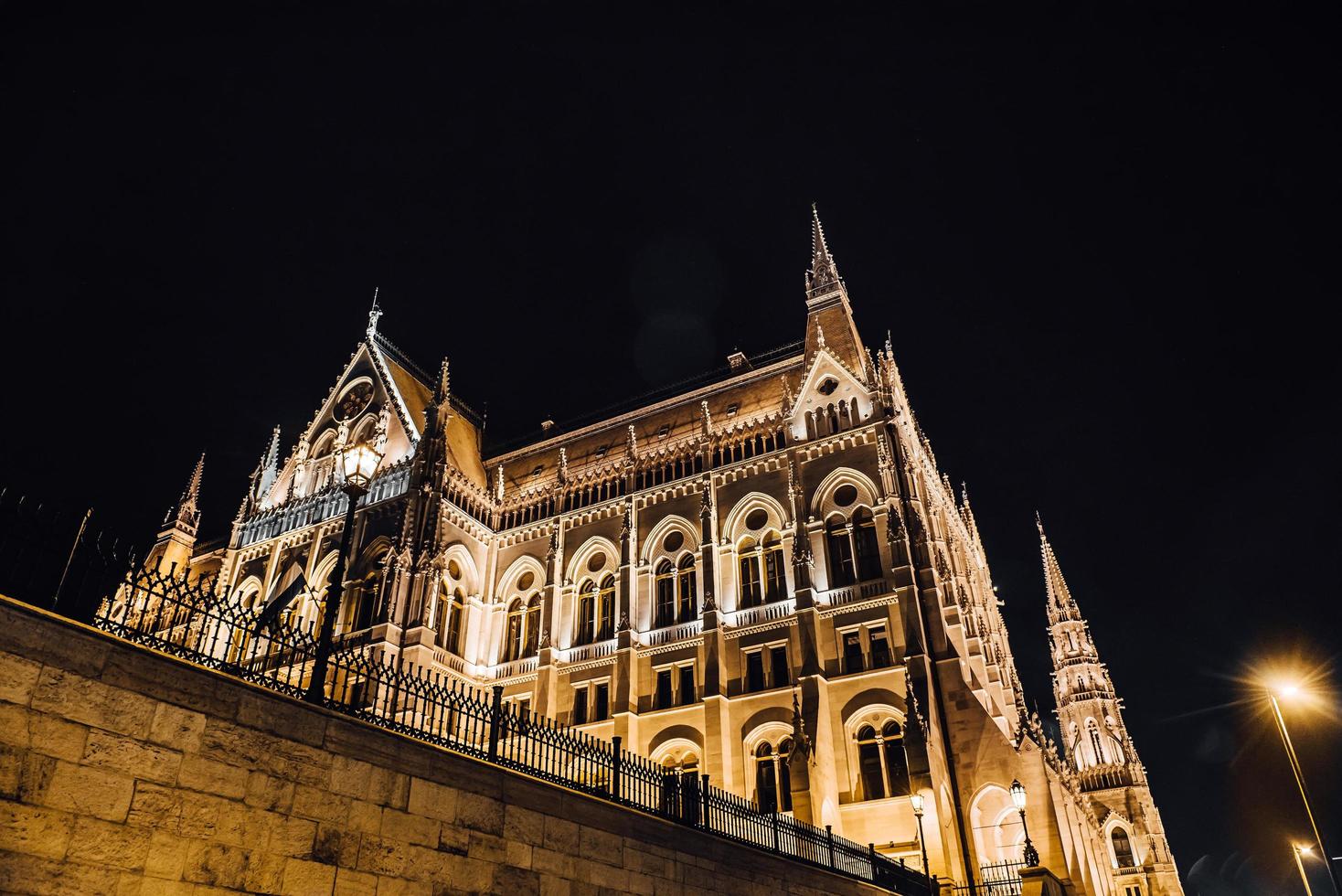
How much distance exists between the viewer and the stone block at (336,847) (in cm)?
966

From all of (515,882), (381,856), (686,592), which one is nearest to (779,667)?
(686,592)

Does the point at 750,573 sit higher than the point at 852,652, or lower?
higher

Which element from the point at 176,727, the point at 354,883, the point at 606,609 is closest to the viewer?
the point at 176,727

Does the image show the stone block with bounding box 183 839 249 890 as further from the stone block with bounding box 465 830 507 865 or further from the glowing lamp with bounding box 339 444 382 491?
the glowing lamp with bounding box 339 444 382 491

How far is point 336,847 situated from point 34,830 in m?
2.95

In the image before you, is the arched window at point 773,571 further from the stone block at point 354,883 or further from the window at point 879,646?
the stone block at point 354,883

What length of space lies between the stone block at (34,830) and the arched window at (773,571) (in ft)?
87.7

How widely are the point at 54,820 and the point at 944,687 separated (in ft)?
83.4

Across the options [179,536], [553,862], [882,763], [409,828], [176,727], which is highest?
[179,536]

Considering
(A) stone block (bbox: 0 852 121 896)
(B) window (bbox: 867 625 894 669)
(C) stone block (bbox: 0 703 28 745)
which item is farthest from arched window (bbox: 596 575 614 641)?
(C) stone block (bbox: 0 703 28 745)

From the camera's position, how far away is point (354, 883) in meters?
9.77

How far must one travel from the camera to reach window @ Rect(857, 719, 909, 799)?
27.6m

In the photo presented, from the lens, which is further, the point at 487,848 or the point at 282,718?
the point at 487,848

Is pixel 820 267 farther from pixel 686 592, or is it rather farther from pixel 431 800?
pixel 431 800
